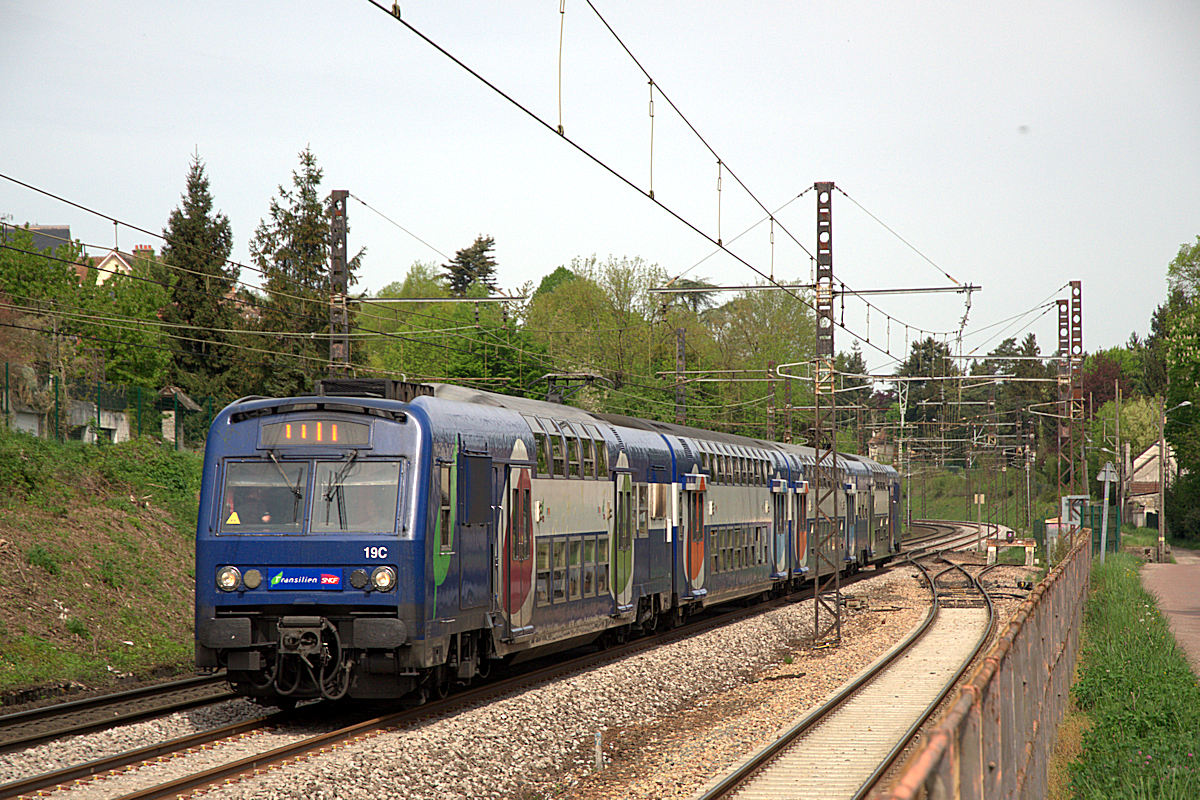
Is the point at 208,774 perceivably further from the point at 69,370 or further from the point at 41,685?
the point at 69,370

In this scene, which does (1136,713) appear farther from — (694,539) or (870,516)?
(870,516)

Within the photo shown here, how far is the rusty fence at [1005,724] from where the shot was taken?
421cm

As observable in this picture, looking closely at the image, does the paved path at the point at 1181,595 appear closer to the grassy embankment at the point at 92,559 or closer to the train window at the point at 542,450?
the train window at the point at 542,450

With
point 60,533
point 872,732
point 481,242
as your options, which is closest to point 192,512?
point 60,533

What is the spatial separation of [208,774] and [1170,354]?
6217cm

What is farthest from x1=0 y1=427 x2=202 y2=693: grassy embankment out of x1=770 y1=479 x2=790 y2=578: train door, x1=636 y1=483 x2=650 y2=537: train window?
x1=770 y1=479 x2=790 y2=578: train door

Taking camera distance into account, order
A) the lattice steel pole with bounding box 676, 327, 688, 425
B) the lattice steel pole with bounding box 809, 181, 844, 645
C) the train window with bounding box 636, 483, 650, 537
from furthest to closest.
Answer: the lattice steel pole with bounding box 676, 327, 688, 425
the lattice steel pole with bounding box 809, 181, 844, 645
the train window with bounding box 636, 483, 650, 537

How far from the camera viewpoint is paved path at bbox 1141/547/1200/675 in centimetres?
2029

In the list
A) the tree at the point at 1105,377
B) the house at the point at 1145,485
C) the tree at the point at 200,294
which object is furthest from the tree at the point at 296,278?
the tree at the point at 1105,377

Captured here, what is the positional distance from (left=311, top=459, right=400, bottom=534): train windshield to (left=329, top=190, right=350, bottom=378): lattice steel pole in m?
11.3

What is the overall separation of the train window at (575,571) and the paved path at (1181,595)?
7.75 m

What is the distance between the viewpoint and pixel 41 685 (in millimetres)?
16078

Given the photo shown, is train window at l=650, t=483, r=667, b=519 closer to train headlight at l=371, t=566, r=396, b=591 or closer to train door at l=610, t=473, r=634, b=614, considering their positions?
train door at l=610, t=473, r=634, b=614

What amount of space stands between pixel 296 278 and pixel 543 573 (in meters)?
39.3
